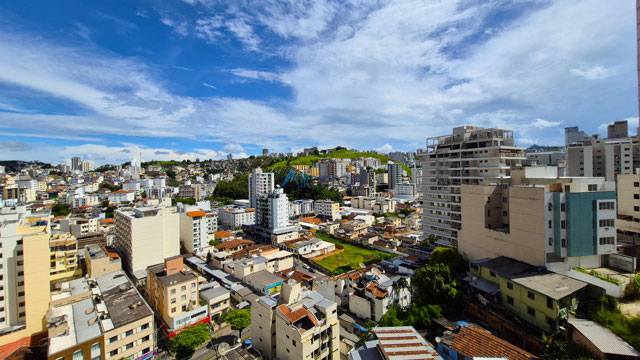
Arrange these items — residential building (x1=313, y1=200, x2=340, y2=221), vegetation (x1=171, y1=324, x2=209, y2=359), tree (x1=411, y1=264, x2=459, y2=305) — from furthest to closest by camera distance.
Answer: residential building (x1=313, y1=200, x2=340, y2=221) → vegetation (x1=171, y1=324, x2=209, y2=359) → tree (x1=411, y1=264, x2=459, y2=305)

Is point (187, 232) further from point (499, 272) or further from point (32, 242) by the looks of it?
point (499, 272)

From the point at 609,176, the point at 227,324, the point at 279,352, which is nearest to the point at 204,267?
the point at 227,324

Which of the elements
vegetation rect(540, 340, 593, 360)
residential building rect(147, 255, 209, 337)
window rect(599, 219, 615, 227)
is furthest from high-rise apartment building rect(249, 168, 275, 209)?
vegetation rect(540, 340, 593, 360)

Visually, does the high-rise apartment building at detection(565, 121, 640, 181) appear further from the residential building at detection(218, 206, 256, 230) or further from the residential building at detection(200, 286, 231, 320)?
the residential building at detection(218, 206, 256, 230)

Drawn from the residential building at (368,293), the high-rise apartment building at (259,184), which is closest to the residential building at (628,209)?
the residential building at (368,293)

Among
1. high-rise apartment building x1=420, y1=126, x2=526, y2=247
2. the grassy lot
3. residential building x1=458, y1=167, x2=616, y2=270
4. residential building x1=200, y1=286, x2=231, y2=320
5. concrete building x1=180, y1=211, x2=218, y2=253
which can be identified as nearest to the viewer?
residential building x1=458, y1=167, x2=616, y2=270

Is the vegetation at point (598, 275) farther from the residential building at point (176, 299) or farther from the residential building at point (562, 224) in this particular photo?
the residential building at point (176, 299)
